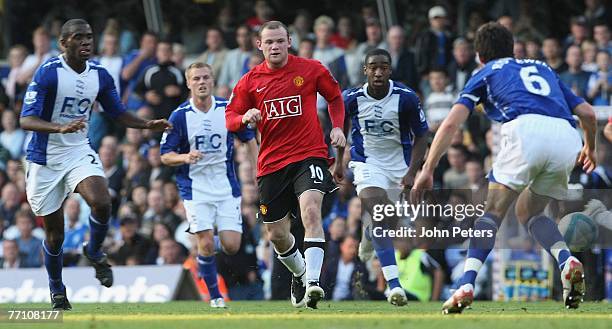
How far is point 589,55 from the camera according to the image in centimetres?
1741

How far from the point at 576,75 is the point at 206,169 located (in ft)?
17.6

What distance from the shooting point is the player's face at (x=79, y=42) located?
1214cm

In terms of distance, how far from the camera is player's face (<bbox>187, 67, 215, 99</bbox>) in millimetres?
14164

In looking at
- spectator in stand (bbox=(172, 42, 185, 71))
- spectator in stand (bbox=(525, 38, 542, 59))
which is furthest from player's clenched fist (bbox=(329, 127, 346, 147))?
spectator in stand (bbox=(172, 42, 185, 71))

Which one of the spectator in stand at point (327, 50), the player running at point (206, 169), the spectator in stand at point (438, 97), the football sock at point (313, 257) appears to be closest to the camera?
the football sock at point (313, 257)

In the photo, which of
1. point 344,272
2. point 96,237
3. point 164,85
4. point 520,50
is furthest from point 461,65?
point 96,237

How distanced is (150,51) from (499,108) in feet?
36.2

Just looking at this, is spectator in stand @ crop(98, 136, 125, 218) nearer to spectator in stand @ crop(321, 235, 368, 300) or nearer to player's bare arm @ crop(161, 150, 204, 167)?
spectator in stand @ crop(321, 235, 368, 300)

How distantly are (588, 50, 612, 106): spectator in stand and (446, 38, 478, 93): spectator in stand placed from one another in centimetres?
174

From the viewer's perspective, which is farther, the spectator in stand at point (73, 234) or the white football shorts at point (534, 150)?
the spectator in stand at point (73, 234)

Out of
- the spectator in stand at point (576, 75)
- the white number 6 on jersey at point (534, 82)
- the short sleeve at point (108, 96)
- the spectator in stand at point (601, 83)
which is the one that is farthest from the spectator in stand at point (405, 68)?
the white number 6 on jersey at point (534, 82)

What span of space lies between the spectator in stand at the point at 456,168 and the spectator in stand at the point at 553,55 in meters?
1.58

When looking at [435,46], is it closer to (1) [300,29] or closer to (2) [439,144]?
(1) [300,29]

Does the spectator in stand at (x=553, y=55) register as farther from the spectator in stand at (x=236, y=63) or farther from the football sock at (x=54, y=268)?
the football sock at (x=54, y=268)
